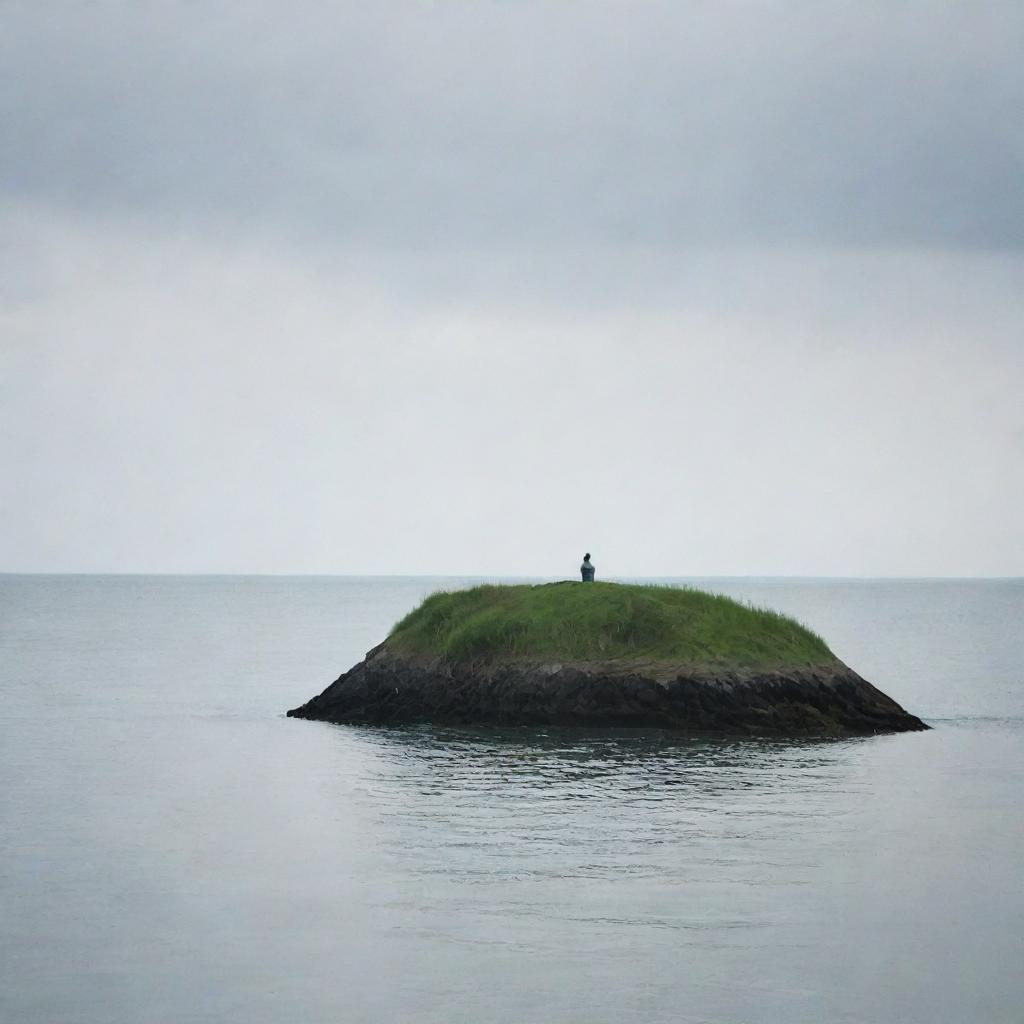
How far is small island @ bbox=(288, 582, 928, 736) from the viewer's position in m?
46.8

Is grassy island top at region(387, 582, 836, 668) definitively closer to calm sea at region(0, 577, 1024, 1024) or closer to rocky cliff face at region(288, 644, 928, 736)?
rocky cliff face at region(288, 644, 928, 736)

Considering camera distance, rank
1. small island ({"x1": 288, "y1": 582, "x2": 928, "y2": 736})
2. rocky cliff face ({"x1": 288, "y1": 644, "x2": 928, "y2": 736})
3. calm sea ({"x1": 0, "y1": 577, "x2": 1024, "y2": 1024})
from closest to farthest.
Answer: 1. calm sea ({"x1": 0, "y1": 577, "x2": 1024, "y2": 1024})
2. rocky cliff face ({"x1": 288, "y1": 644, "x2": 928, "y2": 736})
3. small island ({"x1": 288, "y1": 582, "x2": 928, "y2": 736})

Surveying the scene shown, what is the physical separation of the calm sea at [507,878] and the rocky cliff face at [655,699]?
1743 millimetres

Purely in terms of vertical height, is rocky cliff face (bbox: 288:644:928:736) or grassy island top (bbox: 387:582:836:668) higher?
grassy island top (bbox: 387:582:836:668)

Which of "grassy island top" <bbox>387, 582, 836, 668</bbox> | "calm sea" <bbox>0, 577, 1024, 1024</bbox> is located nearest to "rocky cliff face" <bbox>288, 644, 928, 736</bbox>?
"grassy island top" <bbox>387, 582, 836, 668</bbox>

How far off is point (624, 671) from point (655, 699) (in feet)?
5.17

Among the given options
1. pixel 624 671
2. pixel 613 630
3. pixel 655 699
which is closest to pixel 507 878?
pixel 655 699

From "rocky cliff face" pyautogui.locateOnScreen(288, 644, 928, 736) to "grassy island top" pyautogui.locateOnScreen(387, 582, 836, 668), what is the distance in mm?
631

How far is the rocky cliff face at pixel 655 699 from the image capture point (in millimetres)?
46469

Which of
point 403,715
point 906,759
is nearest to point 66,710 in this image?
point 403,715

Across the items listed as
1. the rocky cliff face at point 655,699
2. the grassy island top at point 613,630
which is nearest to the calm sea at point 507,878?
the rocky cliff face at point 655,699

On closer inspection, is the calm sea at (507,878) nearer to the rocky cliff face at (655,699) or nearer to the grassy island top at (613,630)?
the rocky cliff face at (655,699)

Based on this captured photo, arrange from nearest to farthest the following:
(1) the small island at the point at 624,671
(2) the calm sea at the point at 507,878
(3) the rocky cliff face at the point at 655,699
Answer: (2) the calm sea at the point at 507,878
(3) the rocky cliff face at the point at 655,699
(1) the small island at the point at 624,671

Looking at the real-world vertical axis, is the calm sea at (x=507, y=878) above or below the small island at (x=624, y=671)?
below
